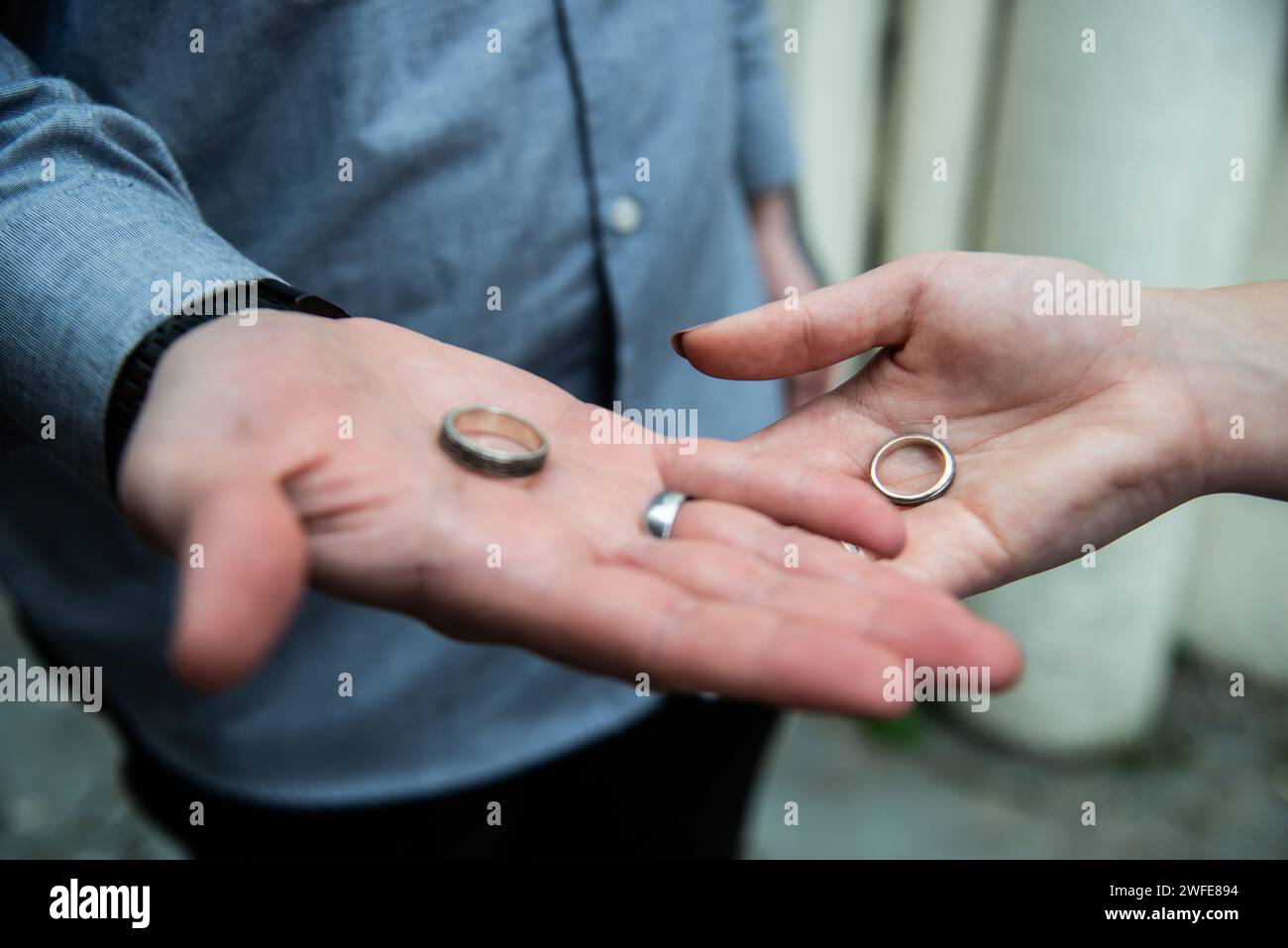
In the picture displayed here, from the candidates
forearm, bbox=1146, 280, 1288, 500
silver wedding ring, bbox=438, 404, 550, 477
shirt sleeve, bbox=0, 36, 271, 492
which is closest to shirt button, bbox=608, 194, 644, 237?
silver wedding ring, bbox=438, 404, 550, 477

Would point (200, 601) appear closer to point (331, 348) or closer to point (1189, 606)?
point (331, 348)

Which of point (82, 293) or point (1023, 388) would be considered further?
point (1023, 388)

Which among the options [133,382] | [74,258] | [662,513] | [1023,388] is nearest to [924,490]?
[1023,388]

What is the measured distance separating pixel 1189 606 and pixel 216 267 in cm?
466

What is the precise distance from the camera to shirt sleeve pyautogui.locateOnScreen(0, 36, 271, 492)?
1.52 metres

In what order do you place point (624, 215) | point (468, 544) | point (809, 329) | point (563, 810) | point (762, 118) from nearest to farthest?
point (468, 544), point (809, 329), point (624, 215), point (563, 810), point (762, 118)

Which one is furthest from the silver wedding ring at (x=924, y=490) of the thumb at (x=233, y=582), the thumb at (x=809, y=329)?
the thumb at (x=233, y=582)

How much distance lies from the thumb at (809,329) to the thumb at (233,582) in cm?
94

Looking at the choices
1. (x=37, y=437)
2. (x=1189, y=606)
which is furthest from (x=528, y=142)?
(x=1189, y=606)

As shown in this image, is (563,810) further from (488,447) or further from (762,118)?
(762,118)

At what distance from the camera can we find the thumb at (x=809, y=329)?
1944 mm

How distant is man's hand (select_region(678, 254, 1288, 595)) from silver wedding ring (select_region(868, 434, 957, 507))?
3 cm

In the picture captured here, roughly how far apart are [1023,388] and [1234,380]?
16.8 inches

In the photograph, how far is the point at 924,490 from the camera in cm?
198
